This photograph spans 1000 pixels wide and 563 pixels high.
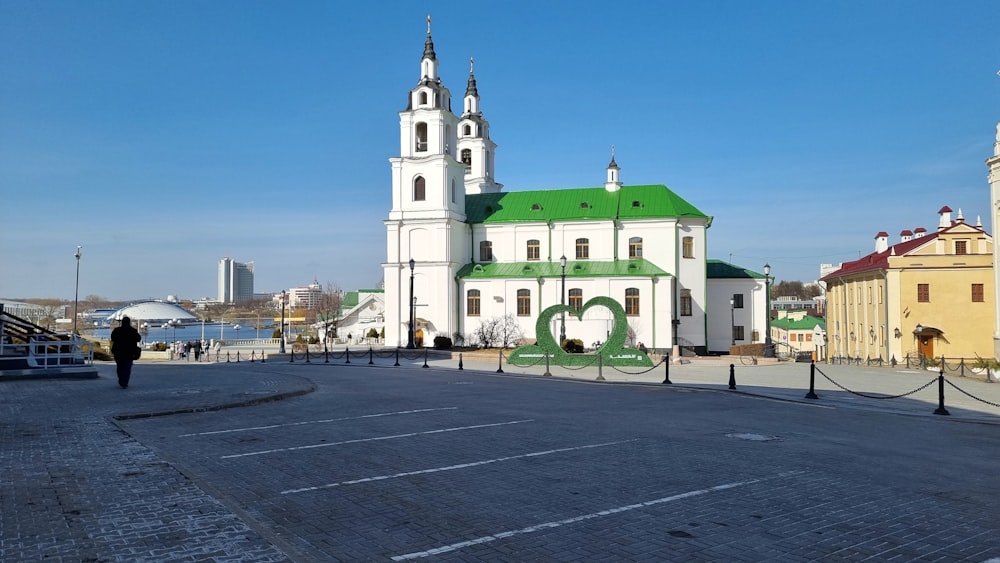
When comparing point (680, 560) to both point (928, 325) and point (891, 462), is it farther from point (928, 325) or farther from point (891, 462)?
point (928, 325)

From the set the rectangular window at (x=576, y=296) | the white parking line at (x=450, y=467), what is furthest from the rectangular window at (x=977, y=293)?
the white parking line at (x=450, y=467)

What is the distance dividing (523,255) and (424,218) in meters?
8.17

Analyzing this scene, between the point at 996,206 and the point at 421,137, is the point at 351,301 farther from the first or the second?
the point at 996,206

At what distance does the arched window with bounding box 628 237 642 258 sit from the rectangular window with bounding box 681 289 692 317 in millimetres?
4161

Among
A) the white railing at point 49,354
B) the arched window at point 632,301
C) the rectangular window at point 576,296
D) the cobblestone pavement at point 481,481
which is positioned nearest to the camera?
the cobblestone pavement at point 481,481

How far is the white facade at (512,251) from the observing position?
5075 centimetres

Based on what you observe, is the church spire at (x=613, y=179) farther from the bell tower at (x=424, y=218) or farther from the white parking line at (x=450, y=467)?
the white parking line at (x=450, y=467)

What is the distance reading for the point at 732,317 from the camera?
5300cm

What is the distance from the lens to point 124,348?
18141mm

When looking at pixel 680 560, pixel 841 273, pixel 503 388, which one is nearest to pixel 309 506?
pixel 680 560

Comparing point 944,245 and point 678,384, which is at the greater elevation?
point 944,245

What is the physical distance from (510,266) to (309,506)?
46394mm

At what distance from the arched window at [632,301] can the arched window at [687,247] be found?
5791mm

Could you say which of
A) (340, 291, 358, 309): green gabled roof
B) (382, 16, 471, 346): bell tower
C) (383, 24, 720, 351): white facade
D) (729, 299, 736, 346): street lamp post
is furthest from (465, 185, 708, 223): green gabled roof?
(340, 291, 358, 309): green gabled roof
